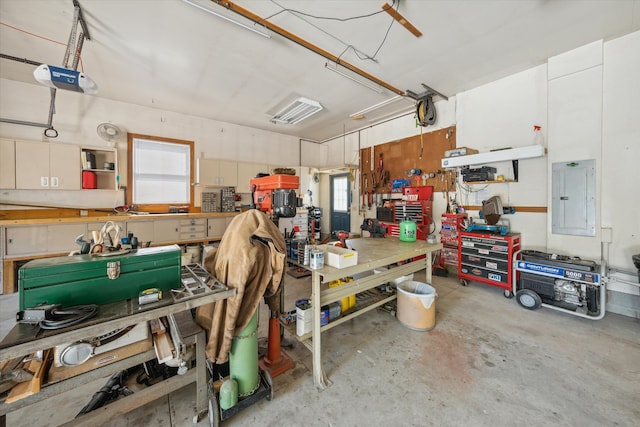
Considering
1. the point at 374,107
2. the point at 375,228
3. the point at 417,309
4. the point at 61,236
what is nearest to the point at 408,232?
the point at 375,228

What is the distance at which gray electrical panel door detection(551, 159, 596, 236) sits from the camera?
277 cm

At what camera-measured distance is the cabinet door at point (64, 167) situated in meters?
3.51

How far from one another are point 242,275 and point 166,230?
11.7 ft

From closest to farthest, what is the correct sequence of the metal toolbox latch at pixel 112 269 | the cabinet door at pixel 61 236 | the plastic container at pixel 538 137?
the metal toolbox latch at pixel 112 269 → the plastic container at pixel 538 137 → the cabinet door at pixel 61 236

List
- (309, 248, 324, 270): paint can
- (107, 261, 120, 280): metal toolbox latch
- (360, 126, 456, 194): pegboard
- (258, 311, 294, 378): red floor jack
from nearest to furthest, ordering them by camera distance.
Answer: (107, 261, 120, 280): metal toolbox latch
(309, 248, 324, 270): paint can
(258, 311, 294, 378): red floor jack
(360, 126, 456, 194): pegboard

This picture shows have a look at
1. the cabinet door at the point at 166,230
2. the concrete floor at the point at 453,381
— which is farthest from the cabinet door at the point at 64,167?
the concrete floor at the point at 453,381

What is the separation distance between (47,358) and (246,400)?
103 cm

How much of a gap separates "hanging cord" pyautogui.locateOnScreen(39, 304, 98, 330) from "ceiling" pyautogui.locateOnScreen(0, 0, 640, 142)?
2.60m

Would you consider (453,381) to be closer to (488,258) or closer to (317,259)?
(317,259)

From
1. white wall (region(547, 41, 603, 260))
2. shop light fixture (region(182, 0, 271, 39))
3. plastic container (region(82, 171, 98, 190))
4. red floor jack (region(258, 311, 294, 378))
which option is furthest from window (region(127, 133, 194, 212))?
white wall (region(547, 41, 603, 260))

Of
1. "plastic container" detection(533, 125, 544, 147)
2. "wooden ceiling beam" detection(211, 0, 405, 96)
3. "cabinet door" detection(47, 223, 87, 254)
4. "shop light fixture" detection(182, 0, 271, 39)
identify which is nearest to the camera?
"shop light fixture" detection(182, 0, 271, 39)

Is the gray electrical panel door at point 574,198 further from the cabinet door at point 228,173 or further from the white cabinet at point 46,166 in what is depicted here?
the white cabinet at point 46,166

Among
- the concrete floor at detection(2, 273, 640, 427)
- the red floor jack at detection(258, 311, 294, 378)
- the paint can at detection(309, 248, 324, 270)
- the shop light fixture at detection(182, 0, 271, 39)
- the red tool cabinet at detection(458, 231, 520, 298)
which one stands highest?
the shop light fixture at detection(182, 0, 271, 39)

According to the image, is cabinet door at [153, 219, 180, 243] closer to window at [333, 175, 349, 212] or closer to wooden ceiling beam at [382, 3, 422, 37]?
window at [333, 175, 349, 212]
